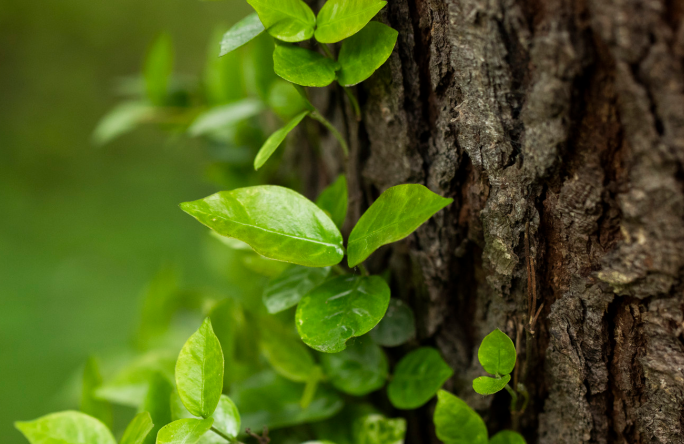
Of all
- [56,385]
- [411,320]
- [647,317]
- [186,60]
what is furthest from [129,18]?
[647,317]

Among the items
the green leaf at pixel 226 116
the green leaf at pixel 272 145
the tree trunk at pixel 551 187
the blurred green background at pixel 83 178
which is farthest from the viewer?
the blurred green background at pixel 83 178

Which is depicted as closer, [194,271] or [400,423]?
[400,423]

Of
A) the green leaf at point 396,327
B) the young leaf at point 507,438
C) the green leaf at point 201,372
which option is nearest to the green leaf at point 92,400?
the green leaf at point 201,372

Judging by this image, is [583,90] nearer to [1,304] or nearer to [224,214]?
[224,214]

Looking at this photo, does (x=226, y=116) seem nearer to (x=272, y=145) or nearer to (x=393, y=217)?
(x=272, y=145)

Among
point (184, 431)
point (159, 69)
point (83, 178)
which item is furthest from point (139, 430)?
point (83, 178)

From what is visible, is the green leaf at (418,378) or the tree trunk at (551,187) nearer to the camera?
the tree trunk at (551,187)

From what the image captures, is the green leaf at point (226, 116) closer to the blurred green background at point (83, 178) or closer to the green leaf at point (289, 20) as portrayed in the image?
the green leaf at point (289, 20)
